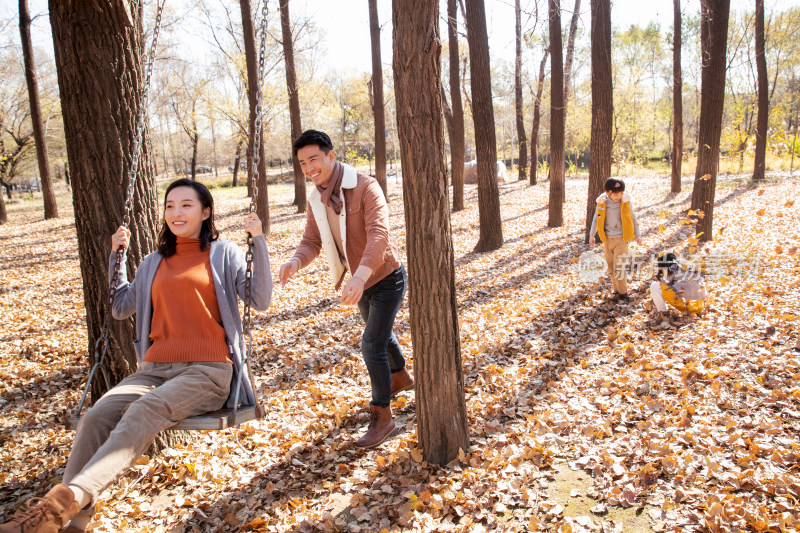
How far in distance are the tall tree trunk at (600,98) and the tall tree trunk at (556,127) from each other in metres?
2.03

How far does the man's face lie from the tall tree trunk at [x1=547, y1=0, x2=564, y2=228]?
1018 centimetres

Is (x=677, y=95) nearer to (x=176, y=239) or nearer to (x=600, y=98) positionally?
(x=600, y=98)

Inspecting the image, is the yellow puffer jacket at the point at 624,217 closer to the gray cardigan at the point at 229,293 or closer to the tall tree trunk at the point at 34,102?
the gray cardigan at the point at 229,293

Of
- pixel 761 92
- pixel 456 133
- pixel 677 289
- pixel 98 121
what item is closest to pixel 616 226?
pixel 677 289

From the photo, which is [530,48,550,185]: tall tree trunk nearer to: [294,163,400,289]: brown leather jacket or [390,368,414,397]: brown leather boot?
[390,368,414,397]: brown leather boot

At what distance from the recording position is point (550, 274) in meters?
8.67

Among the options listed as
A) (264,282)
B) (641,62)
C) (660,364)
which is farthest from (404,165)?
(641,62)

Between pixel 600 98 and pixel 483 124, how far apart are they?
237 cm

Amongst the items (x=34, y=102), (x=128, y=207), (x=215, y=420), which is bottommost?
A: (x=215, y=420)

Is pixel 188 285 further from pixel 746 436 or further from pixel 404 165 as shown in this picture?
pixel 746 436

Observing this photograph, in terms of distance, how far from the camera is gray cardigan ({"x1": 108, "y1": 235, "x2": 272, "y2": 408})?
305cm

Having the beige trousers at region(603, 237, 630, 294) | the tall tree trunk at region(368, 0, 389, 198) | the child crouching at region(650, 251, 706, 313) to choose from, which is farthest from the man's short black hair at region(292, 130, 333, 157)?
the tall tree trunk at region(368, 0, 389, 198)

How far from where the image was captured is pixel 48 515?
83.8 inches

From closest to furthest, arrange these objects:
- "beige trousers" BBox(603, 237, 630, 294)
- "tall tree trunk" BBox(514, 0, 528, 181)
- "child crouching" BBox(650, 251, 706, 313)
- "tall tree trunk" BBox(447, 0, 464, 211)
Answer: "child crouching" BBox(650, 251, 706, 313) → "beige trousers" BBox(603, 237, 630, 294) → "tall tree trunk" BBox(447, 0, 464, 211) → "tall tree trunk" BBox(514, 0, 528, 181)
